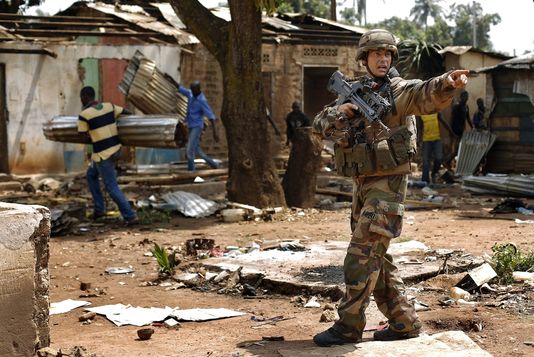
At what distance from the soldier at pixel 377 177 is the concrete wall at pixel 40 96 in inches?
502

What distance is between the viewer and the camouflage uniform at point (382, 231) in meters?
4.80

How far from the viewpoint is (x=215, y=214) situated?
470 inches

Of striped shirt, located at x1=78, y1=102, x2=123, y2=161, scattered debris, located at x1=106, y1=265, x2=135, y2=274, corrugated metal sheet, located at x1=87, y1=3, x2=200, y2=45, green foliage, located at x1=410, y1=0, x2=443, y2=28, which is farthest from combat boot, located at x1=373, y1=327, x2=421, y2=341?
green foliage, located at x1=410, y1=0, x2=443, y2=28

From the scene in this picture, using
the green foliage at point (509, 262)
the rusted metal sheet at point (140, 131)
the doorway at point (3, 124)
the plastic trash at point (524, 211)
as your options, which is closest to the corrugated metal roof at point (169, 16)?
the doorway at point (3, 124)

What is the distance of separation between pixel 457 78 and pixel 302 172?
8.09m

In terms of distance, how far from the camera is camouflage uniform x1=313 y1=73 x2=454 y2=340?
4.80 metres

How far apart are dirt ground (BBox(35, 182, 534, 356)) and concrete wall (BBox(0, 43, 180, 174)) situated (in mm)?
6294

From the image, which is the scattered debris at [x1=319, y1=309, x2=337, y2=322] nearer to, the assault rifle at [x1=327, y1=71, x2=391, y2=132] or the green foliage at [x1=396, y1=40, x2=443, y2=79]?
the assault rifle at [x1=327, y1=71, x2=391, y2=132]

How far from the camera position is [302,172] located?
12.7 meters

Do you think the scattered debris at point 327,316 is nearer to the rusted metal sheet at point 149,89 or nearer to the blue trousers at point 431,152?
the blue trousers at point 431,152

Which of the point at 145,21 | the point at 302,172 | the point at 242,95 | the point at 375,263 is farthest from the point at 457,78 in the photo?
the point at 145,21

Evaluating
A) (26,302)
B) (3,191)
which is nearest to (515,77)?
(3,191)

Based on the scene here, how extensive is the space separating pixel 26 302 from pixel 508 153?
47.4 feet

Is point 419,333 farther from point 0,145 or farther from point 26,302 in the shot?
point 0,145
